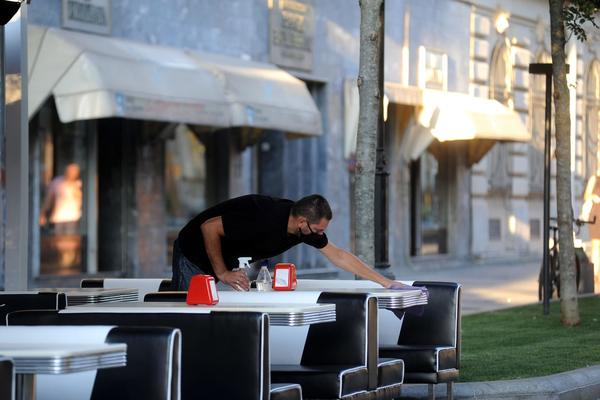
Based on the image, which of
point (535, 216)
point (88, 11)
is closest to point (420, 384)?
point (88, 11)

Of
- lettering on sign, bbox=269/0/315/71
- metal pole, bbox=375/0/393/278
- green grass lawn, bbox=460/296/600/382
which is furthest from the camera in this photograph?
lettering on sign, bbox=269/0/315/71

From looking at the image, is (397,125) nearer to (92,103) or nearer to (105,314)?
(92,103)

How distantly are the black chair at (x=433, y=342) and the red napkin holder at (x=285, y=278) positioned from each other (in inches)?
32.7

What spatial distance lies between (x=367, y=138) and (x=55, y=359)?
7.10 meters

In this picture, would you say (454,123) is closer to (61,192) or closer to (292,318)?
(61,192)

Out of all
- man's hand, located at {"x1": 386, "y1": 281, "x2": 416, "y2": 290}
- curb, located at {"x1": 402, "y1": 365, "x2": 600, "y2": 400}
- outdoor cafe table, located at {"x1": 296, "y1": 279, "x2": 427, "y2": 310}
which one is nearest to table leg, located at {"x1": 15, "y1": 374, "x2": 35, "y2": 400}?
outdoor cafe table, located at {"x1": 296, "y1": 279, "x2": 427, "y2": 310}

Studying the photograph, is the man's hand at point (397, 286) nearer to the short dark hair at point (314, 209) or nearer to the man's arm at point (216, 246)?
the short dark hair at point (314, 209)

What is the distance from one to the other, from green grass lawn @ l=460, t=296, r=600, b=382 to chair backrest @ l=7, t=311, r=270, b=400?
4.01 meters

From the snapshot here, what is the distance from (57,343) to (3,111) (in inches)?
263

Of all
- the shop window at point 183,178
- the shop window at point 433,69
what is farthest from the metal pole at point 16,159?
the shop window at point 433,69

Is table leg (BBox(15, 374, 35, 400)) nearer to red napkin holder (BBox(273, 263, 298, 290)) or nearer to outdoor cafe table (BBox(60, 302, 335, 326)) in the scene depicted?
outdoor cafe table (BBox(60, 302, 335, 326))

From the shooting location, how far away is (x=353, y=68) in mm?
25531

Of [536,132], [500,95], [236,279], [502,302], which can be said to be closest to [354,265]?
[236,279]

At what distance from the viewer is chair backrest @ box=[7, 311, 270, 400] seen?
670 centimetres
